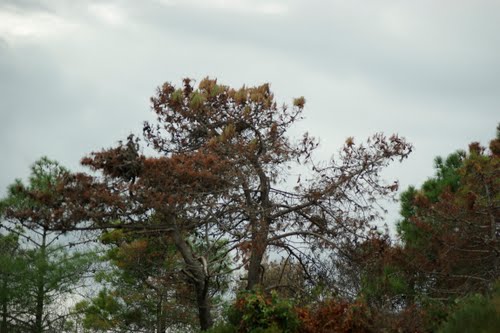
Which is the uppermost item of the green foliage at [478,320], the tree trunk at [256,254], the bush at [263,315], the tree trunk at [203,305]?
the tree trunk at [256,254]

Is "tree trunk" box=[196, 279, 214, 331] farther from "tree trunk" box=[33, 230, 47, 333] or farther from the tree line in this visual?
"tree trunk" box=[33, 230, 47, 333]

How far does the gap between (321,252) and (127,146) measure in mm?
5273

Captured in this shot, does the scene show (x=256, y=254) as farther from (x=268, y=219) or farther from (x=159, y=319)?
(x=159, y=319)

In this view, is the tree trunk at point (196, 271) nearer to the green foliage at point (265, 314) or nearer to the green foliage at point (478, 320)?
the green foliage at point (265, 314)

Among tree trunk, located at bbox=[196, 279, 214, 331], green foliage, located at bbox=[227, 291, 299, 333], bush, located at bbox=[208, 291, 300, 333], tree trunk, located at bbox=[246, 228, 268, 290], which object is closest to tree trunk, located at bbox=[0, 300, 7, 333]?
tree trunk, located at bbox=[196, 279, 214, 331]

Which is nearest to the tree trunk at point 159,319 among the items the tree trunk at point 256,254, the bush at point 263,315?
the tree trunk at point 256,254

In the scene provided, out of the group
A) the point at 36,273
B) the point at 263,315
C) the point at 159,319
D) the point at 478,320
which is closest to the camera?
the point at 478,320

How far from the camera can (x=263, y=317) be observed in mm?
13711

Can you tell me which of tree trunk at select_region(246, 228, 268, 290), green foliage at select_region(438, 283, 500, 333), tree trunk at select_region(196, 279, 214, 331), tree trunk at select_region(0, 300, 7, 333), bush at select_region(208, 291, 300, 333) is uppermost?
tree trunk at select_region(0, 300, 7, 333)

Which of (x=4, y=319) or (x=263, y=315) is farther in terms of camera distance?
(x=4, y=319)

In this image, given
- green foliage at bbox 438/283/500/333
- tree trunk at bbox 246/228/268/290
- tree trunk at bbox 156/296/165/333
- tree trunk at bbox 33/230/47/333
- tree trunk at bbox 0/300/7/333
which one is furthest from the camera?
tree trunk at bbox 156/296/165/333

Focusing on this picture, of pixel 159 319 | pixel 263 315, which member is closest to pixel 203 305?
pixel 263 315

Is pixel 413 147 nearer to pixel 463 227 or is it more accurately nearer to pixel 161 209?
pixel 463 227

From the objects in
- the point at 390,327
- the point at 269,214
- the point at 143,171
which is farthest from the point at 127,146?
the point at 390,327
